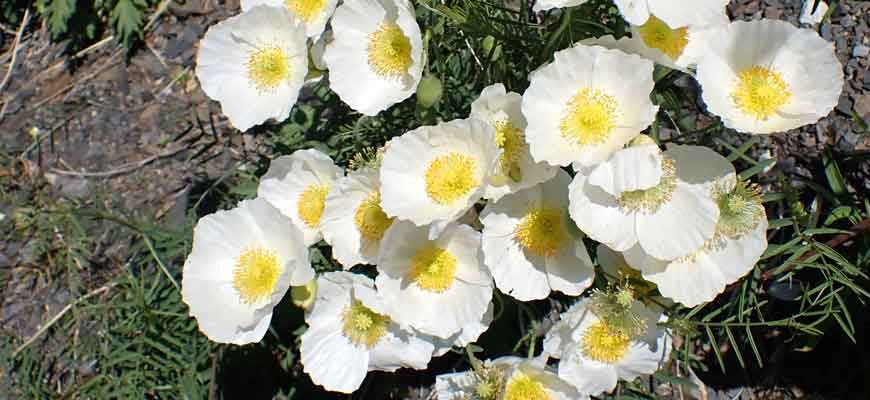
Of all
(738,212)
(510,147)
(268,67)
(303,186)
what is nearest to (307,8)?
(268,67)

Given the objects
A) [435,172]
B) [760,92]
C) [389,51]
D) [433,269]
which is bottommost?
[433,269]

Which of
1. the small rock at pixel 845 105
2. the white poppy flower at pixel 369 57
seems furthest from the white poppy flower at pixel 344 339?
the small rock at pixel 845 105

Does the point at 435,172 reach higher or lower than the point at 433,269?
higher

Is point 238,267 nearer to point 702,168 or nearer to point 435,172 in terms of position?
point 435,172

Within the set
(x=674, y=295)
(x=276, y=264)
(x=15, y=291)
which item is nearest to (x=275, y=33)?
(x=276, y=264)

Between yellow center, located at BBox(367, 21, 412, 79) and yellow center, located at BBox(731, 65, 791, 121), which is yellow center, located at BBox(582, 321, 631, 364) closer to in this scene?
yellow center, located at BBox(731, 65, 791, 121)

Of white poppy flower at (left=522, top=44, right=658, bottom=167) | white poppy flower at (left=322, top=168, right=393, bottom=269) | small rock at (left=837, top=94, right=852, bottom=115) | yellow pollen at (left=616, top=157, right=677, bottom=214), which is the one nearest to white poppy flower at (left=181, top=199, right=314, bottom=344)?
white poppy flower at (left=322, top=168, right=393, bottom=269)

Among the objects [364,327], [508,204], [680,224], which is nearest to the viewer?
[680,224]
